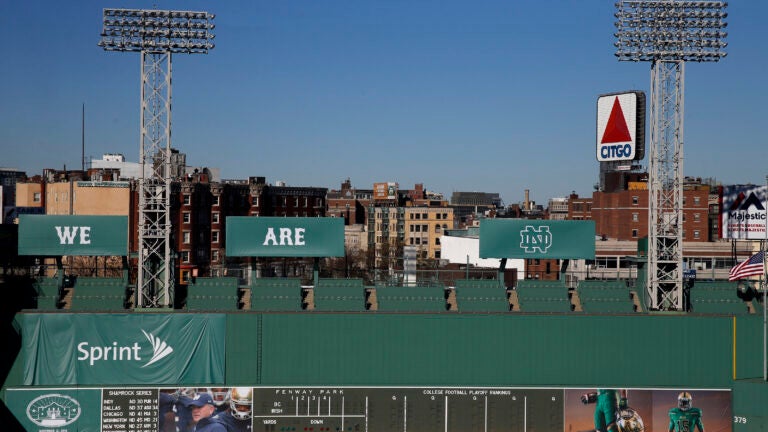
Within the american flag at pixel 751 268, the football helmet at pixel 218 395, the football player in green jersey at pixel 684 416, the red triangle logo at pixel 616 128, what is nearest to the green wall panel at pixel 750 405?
the football player in green jersey at pixel 684 416

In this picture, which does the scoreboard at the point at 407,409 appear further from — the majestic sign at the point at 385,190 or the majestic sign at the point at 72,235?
the majestic sign at the point at 385,190

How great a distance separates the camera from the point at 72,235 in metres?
45.7

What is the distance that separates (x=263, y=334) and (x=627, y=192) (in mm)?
71865

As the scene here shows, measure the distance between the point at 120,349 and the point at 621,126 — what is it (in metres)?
29.0

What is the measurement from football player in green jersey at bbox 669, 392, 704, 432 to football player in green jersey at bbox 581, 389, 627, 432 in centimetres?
246

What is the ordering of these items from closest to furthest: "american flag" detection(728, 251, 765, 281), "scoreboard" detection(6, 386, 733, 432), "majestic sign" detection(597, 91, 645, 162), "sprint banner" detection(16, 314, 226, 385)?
"scoreboard" detection(6, 386, 733, 432), "sprint banner" detection(16, 314, 226, 385), "american flag" detection(728, 251, 765, 281), "majestic sign" detection(597, 91, 645, 162)

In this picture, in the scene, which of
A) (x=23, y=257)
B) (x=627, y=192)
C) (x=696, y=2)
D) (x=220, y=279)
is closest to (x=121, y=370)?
(x=220, y=279)

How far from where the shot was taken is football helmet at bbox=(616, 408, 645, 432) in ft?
140

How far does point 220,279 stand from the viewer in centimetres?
4550

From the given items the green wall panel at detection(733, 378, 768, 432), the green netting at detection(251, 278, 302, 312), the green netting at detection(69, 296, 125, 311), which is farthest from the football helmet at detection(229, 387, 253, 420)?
the green wall panel at detection(733, 378, 768, 432)

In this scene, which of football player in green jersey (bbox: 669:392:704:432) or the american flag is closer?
the american flag

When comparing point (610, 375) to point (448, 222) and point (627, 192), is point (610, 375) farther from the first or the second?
point (448, 222)

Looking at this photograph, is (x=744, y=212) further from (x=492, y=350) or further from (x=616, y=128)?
(x=492, y=350)

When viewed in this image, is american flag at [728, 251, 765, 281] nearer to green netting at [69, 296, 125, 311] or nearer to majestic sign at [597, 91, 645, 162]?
majestic sign at [597, 91, 645, 162]
